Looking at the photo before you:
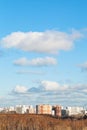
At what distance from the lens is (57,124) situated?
54531mm

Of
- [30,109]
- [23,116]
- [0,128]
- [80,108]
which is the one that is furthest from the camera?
[80,108]

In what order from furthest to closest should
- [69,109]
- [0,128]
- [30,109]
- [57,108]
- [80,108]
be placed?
[80,108] → [69,109] → [30,109] → [57,108] → [0,128]

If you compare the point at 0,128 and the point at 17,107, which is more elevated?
the point at 17,107

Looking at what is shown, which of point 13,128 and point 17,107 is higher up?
point 17,107

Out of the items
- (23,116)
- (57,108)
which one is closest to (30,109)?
(57,108)

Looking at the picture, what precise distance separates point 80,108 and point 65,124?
102 m

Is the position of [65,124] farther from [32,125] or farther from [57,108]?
[57,108]

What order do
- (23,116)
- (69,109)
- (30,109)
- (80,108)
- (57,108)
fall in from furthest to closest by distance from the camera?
1. (80,108)
2. (69,109)
3. (30,109)
4. (57,108)
5. (23,116)

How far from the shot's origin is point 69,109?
144 metres

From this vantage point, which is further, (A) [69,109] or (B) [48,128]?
(A) [69,109]

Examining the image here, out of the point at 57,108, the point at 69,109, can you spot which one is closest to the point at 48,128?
the point at 57,108

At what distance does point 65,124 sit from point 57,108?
2268 inches

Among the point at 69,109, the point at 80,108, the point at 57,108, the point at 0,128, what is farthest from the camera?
the point at 80,108

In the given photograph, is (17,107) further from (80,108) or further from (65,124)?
(65,124)
